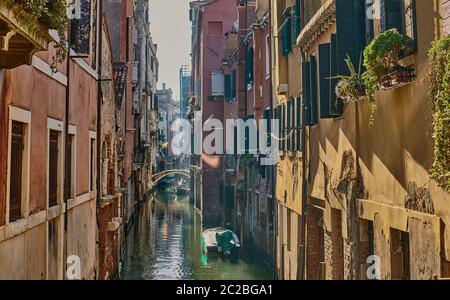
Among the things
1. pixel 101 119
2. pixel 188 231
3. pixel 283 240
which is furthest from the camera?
pixel 188 231

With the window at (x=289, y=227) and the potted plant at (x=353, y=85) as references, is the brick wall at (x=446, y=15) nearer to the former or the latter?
the potted plant at (x=353, y=85)

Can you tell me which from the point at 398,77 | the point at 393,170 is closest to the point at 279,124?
the point at 393,170

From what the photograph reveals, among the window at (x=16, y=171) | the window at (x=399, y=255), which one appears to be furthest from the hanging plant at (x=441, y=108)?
the window at (x=16, y=171)

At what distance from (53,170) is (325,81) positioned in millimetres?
4576

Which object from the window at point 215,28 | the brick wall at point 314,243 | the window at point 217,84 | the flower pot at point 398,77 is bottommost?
the brick wall at point 314,243

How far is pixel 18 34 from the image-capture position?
488cm

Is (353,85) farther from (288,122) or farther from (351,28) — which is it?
(288,122)

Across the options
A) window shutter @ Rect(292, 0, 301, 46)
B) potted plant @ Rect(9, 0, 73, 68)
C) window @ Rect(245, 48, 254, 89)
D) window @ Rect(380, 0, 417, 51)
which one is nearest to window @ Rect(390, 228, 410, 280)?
window @ Rect(380, 0, 417, 51)

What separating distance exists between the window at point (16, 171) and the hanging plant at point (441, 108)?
459 centimetres

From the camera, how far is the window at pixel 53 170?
25.8ft
